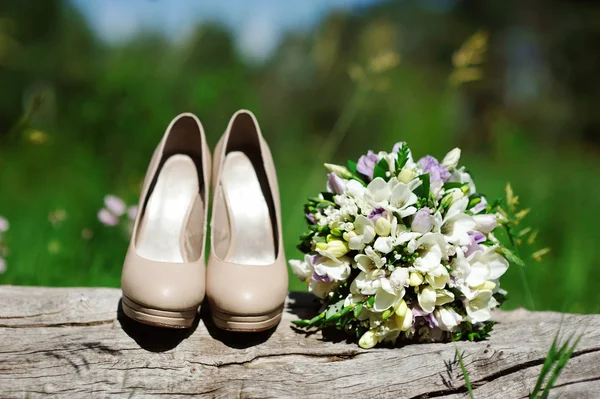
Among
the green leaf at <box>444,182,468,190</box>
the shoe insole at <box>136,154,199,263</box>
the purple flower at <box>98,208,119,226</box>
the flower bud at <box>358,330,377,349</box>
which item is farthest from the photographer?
the purple flower at <box>98,208,119,226</box>

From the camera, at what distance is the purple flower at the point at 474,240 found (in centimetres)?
161

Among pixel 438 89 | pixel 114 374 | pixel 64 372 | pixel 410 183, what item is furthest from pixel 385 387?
pixel 438 89

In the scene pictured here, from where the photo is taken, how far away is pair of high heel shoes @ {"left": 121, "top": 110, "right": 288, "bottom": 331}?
153 cm

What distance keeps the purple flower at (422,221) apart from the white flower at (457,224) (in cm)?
6

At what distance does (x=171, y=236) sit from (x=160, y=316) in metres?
0.45

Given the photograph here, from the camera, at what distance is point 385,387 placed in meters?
1.53

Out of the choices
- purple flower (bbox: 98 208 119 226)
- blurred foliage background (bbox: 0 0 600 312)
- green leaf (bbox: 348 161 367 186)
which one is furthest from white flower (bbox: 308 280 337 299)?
purple flower (bbox: 98 208 119 226)

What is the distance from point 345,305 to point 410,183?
1.22ft

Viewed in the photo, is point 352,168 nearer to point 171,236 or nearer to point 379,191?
point 379,191

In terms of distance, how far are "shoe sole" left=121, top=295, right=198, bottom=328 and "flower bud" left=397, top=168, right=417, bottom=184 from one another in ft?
2.18

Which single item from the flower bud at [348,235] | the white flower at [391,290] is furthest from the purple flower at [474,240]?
the flower bud at [348,235]

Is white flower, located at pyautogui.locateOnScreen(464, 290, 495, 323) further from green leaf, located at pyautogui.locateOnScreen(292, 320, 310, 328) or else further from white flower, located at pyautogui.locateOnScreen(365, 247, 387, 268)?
green leaf, located at pyautogui.locateOnScreen(292, 320, 310, 328)

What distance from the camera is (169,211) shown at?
1960mm

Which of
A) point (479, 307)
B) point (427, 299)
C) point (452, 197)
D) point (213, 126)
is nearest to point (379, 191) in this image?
point (452, 197)
